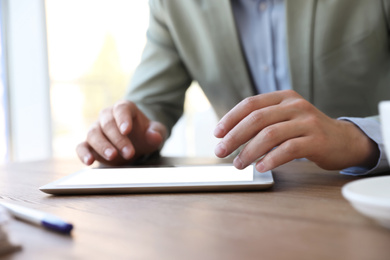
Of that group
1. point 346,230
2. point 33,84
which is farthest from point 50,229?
point 33,84

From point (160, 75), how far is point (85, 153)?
46 cm

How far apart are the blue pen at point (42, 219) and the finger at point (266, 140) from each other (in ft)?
0.73

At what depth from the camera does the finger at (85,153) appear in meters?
0.68

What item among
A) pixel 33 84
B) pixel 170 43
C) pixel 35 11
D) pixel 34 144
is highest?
pixel 35 11

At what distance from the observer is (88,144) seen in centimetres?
74

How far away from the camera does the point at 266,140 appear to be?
474 millimetres

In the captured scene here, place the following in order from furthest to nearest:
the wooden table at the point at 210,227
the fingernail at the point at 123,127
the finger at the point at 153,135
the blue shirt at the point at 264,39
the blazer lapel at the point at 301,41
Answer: the blue shirt at the point at 264,39
the blazer lapel at the point at 301,41
the finger at the point at 153,135
the fingernail at the point at 123,127
the wooden table at the point at 210,227

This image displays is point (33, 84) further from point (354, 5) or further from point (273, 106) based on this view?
point (273, 106)

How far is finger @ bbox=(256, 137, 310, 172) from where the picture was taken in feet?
1.54

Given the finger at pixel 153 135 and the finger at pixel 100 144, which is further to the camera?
the finger at pixel 153 135

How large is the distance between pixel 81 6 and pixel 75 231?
3294 millimetres

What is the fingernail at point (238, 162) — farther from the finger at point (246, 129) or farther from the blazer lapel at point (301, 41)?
the blazer lapel at point (301, 41)

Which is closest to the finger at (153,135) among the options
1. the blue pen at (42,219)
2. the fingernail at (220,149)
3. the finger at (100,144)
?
the finger at (100,144)

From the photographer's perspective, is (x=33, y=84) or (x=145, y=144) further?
(x=33, y=84)
